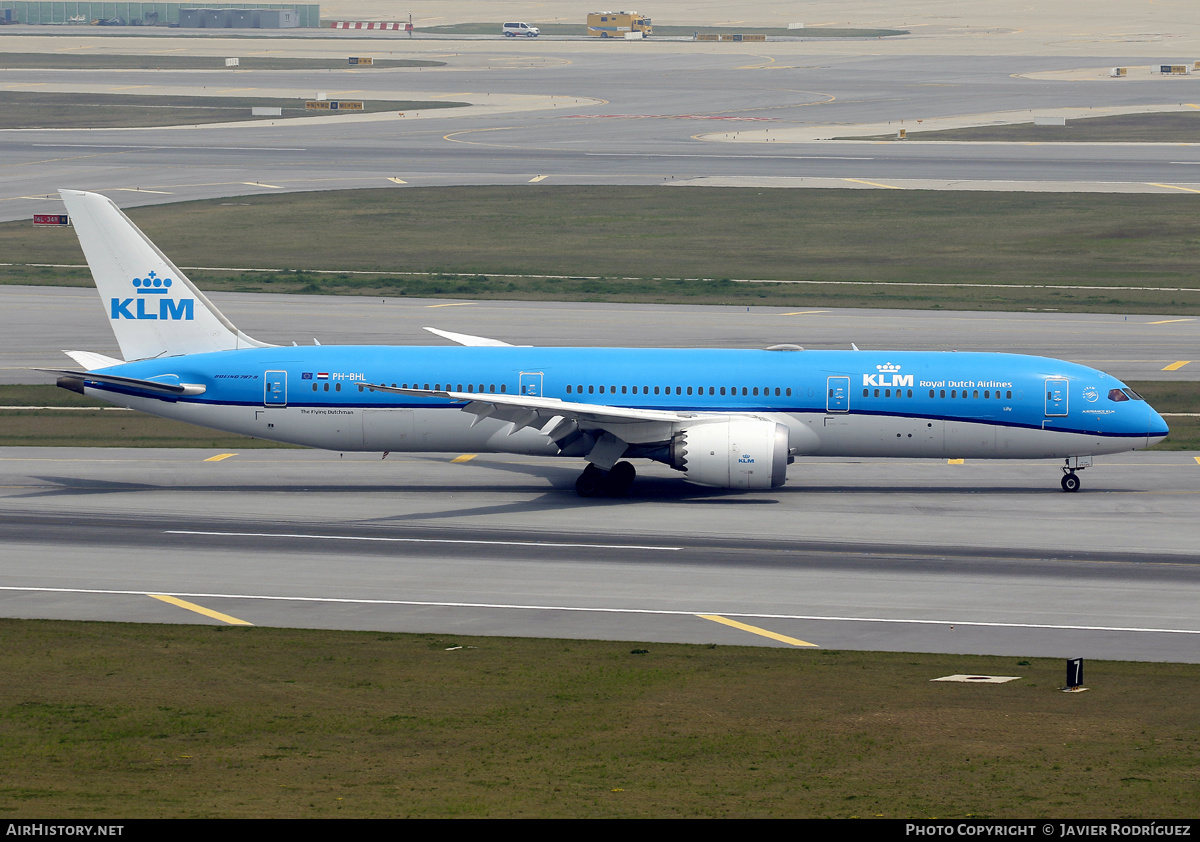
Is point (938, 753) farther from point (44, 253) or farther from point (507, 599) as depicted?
point (44, 253)

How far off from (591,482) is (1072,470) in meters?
15.7

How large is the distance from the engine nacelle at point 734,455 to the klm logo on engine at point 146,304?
57.3 feet

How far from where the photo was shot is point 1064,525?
1715 inches

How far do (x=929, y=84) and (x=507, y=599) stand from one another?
161m

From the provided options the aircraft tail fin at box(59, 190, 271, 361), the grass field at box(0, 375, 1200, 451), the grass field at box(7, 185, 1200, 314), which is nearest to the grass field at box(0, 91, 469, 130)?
the grass field at box(7, 185, 1200, 314)

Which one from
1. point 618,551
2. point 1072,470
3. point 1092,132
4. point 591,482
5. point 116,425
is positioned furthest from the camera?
point 1092,132

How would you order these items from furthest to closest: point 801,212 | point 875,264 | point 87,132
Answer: point 87,132 < point 801,212 < point 875,264

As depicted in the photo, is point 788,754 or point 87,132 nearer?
point 788,754

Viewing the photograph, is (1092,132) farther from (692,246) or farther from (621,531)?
(621,531)

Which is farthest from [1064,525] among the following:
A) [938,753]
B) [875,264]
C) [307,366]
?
[875,264]

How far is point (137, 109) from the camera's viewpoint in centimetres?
15888

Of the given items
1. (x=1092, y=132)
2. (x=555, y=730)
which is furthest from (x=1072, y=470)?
(x=1092, y=132)

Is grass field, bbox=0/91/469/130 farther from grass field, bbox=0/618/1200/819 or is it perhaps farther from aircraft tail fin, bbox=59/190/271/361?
grass field, bbox=0/618/1200/819

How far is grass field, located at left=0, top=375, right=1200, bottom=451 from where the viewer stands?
2131 inches
